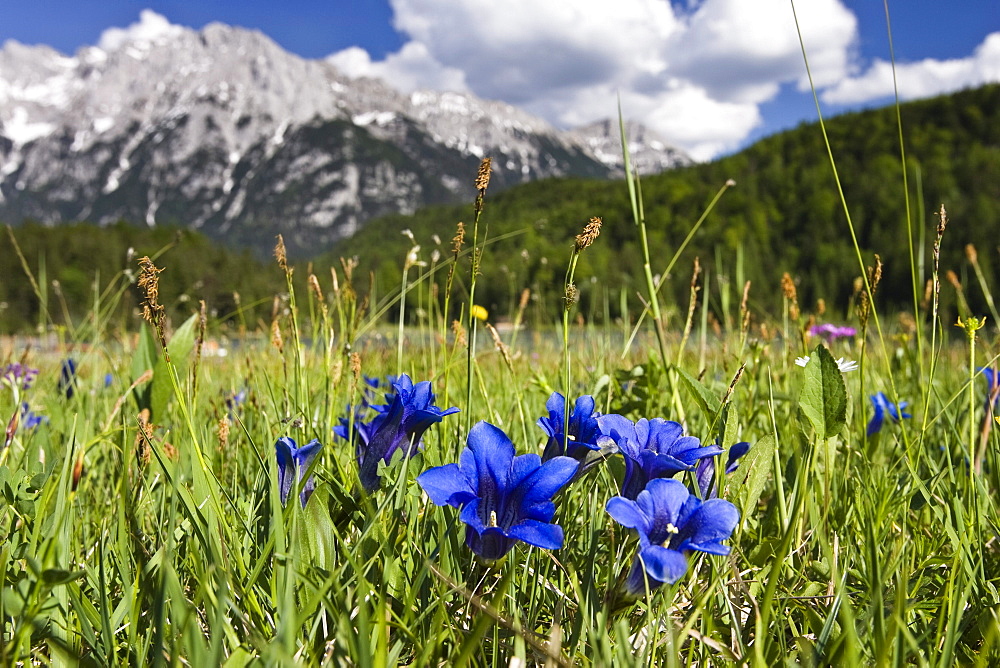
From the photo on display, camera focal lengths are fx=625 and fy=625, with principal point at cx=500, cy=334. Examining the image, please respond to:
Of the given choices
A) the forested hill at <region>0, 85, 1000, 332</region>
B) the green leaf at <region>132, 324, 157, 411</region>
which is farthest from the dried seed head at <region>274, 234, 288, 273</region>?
the forested hill at <region>0, 85, 1000, 332</region>

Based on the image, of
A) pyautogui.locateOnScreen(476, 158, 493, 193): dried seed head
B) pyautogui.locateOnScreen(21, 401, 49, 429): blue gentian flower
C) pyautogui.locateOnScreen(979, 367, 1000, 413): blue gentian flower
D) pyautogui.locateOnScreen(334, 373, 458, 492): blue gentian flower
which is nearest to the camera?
pyautogui.locateOnScreen(476, 158, 493, 193): dried seed head

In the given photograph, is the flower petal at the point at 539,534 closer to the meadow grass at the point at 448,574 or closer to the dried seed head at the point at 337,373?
the meadow grass at the point at 448,574

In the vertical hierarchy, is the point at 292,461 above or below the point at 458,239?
below

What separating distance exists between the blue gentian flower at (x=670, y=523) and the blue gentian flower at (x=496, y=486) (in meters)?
0.11

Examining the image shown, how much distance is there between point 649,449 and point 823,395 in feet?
1.91

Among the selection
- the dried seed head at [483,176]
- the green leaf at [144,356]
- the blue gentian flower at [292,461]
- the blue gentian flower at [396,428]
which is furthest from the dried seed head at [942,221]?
the green leaf at [144,356]

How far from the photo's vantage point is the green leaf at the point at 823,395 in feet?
4.61

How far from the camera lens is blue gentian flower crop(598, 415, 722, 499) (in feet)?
3.40

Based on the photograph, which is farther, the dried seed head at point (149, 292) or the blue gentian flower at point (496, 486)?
the dried seed head at point (149, 292)

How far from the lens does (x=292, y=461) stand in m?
1.25

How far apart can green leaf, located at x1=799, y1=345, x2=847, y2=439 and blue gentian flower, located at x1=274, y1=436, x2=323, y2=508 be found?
107 centimetres

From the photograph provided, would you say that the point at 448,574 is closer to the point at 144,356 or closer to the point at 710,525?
the point at 710,525

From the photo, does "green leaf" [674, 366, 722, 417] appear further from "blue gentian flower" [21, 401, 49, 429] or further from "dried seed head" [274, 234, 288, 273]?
"blue gentian flower" [21, 401, 49, 429]

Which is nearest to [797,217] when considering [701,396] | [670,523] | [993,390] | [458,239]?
[993,390]
